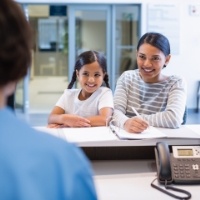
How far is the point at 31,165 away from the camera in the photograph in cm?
52

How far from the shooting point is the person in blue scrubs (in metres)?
0.51

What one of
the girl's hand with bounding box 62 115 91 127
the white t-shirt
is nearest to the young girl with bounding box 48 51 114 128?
the white t-shirt

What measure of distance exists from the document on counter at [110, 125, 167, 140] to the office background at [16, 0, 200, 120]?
4857mm

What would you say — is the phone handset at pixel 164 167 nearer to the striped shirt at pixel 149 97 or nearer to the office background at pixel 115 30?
the striped shirt at pixel 149 97

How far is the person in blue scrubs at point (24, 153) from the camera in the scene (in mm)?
511

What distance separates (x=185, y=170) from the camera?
1332 mm

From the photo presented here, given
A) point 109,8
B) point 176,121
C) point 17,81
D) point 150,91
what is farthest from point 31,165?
point 109,8

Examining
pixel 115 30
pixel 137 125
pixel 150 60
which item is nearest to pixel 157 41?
pixel 150 60

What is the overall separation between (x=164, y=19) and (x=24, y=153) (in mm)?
6058

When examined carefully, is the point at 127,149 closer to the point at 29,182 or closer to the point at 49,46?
the point at 29,182

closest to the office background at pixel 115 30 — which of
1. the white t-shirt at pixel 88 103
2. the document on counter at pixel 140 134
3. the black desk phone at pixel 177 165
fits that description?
the white t-shirt at pixel 88 103

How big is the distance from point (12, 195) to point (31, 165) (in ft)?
0.15

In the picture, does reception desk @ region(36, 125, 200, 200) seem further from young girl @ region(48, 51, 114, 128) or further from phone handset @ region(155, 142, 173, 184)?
young girl @ region(48, 51, 114, 128)

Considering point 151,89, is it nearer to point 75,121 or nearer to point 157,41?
point 157,41
